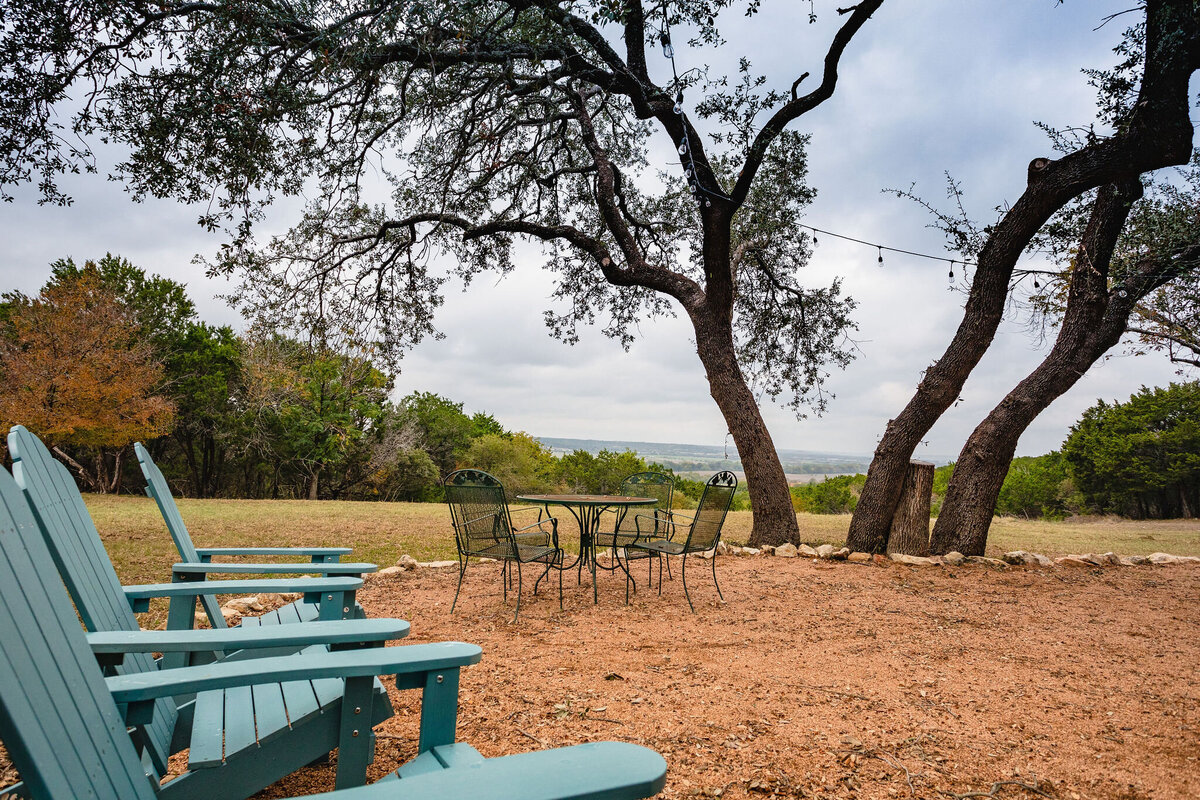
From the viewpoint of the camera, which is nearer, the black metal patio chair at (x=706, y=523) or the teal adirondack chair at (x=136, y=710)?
the teal adirondack chair at (x=136, y=710)

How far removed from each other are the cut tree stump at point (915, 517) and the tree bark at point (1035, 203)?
119 millimetres

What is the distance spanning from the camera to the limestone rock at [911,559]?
680 cm

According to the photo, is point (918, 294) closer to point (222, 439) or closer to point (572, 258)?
point (572, 258)

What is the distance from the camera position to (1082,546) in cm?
955

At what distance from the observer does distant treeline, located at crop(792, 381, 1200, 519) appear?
20.6 meters

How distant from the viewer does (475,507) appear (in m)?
4.62

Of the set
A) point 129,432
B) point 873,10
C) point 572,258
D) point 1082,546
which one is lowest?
point 1082,546

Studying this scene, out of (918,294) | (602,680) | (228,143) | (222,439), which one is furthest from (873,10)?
(222,439)

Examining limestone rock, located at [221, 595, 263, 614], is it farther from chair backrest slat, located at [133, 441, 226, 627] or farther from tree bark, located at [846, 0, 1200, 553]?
tree bark, located at [846, 0, 1200, 553]

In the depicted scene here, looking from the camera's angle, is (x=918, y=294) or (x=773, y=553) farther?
(x=918, y=294)

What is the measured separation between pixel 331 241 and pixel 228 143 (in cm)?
277

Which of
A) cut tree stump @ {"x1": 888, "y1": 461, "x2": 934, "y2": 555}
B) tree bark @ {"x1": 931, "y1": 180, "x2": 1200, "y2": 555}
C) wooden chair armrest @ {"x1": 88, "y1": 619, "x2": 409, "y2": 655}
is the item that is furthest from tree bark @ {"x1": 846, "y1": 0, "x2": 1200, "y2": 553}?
wooden chair armrest @ {"x1": 88, "y1": 619, "x2": 409, "y2": 655}

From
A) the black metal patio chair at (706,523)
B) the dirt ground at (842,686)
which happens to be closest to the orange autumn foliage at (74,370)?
the dirt ground at (842,686)

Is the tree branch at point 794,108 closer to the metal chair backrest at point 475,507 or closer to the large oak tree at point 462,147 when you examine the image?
the large oak tree at point 462,147
